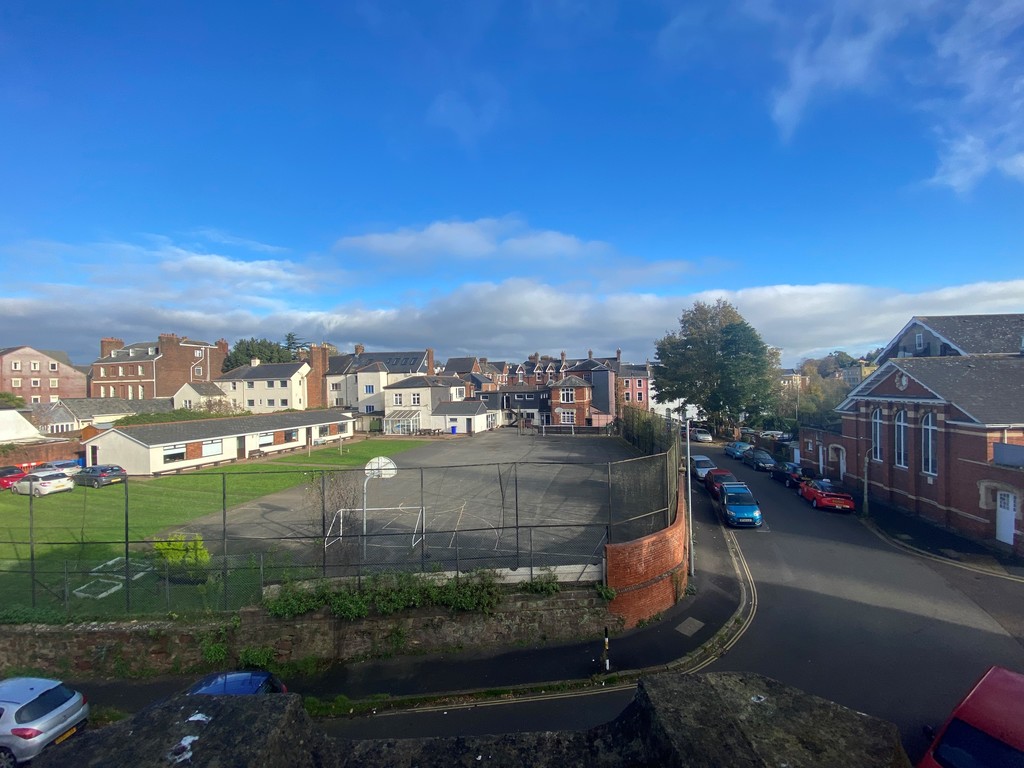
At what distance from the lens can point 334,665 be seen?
1143 centimetres

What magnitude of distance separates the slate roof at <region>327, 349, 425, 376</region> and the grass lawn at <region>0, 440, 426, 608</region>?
34.5 metres

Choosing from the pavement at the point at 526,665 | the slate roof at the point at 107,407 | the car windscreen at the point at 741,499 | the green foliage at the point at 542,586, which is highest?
the slate roof at the point at 107,407

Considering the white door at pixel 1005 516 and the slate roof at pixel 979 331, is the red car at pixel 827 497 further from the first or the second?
the slate roof at pixel 979 331

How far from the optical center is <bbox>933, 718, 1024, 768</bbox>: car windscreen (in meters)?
5.69

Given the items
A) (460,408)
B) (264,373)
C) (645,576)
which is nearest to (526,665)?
(645,576)

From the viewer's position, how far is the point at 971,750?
604cm

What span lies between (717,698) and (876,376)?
29281mm

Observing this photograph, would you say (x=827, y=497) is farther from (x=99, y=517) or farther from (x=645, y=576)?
(x=99, y=517)

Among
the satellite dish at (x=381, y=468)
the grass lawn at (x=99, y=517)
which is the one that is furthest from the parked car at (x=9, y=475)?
the satellite dish at (x=381, y=468)

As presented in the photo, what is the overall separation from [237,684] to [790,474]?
96.8ft

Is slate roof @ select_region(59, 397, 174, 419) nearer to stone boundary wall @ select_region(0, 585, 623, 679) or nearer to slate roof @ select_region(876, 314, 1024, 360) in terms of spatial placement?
stone boundary wall @ select_region(0, 585, 623, 679)

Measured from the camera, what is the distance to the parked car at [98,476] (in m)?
28.3

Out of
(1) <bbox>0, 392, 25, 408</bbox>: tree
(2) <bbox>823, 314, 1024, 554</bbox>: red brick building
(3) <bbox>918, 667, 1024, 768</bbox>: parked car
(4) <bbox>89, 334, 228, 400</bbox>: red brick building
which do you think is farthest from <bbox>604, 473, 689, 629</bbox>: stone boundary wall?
(4) <bbox>89, 334, 228, 400</bbox>: red brick building

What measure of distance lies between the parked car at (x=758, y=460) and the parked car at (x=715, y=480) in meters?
8.94
